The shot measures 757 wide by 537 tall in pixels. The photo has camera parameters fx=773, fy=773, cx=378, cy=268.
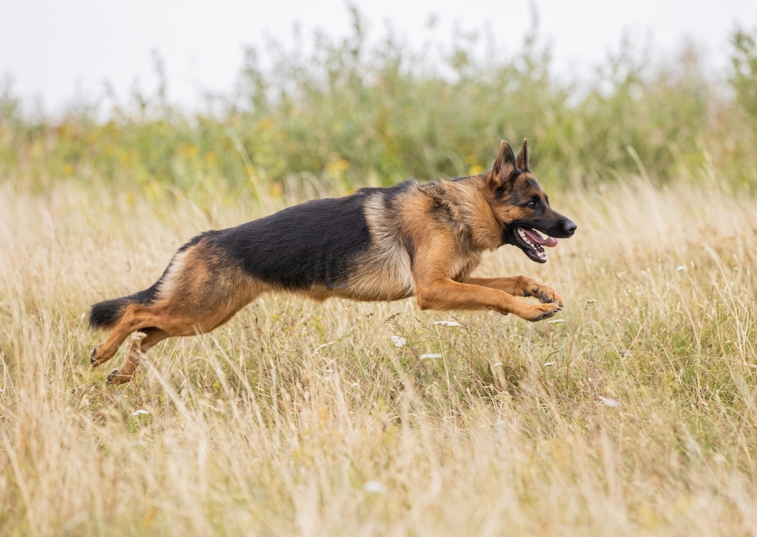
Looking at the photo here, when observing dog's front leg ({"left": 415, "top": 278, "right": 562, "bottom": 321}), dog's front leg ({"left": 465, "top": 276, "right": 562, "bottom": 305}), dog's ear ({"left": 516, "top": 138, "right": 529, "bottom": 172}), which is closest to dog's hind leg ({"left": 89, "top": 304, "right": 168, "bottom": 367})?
dog's front leg ({"left": 415, "top": 278, "right": 562, "bottom": 321})

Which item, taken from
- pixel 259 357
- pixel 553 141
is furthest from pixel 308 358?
pixel 553 141

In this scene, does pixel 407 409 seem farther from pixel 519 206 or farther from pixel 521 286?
pixel 519 206

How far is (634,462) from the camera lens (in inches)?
141

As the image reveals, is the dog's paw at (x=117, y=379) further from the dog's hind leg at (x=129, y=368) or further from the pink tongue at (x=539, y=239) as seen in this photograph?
the pink tongue at (x=539, y=239)

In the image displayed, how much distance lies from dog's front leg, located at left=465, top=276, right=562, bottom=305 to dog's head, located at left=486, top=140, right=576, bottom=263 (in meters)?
0.18

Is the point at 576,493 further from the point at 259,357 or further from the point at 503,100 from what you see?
the point at 503,100

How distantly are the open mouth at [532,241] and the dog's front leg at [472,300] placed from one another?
0.55 m

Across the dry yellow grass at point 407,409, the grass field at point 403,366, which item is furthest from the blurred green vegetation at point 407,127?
the dry yellow grass at point 407,409

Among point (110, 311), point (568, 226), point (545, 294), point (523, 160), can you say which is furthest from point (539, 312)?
point (110, 311)

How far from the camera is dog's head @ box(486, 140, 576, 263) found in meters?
5.09

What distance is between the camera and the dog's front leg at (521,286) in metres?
4.92

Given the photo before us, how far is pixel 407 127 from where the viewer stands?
1066 centimetres

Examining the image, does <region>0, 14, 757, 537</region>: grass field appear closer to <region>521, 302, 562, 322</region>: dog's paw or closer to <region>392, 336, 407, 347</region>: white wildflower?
<region>392, 336, 407, 347</region>: white wildflower

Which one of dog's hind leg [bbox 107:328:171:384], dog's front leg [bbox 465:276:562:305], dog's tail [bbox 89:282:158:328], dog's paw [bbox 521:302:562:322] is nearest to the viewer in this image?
dog's paw [bbox 521:302:562:322]
